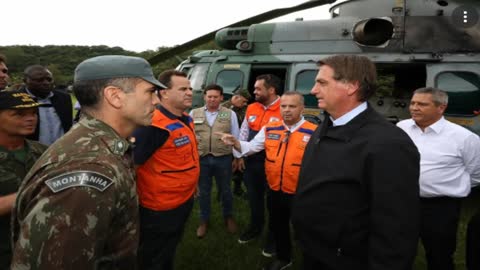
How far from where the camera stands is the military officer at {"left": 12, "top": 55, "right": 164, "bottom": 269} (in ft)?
3.54

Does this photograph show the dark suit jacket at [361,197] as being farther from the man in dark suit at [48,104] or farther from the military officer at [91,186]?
the man in dark suit at [48,104]

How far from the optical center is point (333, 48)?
6051 millimetres

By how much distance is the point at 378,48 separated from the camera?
5.57m

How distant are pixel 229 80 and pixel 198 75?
0.87 meters

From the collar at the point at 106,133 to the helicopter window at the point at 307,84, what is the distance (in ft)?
15.5

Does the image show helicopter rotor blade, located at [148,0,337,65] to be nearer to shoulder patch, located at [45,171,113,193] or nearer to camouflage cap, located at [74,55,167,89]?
camouflage cap, located at [74,55,167,89]

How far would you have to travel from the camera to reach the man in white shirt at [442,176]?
2.73 metres

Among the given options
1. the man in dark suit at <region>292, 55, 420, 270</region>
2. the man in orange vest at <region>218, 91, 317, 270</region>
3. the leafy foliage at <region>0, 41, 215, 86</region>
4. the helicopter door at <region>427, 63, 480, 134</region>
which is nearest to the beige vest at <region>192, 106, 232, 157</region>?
the man in orange vest at <region>218, 91, 317, 270</region>

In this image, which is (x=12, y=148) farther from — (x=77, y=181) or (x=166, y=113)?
(x=77, y=181)

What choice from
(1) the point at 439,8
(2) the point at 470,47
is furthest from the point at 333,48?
(2) the point at 470,47

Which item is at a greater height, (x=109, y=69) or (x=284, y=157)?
(x=109, y=69)

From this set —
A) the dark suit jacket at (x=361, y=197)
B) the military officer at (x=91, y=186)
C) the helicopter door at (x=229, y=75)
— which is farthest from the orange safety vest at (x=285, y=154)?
the helicopter door at (x=229, y=75)

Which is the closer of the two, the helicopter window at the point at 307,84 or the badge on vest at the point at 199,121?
the badge on vest at the point at 199,121

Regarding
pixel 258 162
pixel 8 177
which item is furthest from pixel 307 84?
pixel 8 177
